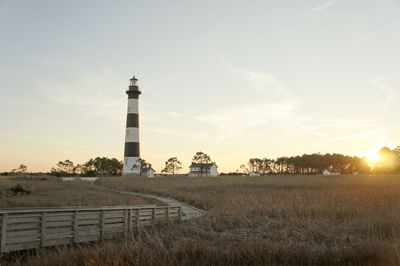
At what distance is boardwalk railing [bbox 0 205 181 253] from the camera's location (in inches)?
544

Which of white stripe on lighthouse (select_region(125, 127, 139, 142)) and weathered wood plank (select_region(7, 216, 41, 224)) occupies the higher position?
white stripe on lighthouse (select_region(125, 127, 139, 142))

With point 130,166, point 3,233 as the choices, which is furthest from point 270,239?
point 130,166

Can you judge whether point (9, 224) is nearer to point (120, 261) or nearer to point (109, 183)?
point (120, 261)

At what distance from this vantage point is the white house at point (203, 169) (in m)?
117

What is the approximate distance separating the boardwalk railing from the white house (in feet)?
313

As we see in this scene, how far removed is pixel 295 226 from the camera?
16953 millimetres

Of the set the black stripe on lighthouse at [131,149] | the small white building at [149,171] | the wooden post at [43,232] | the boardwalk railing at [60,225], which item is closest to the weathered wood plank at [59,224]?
the boardwalk railing at [60,225]

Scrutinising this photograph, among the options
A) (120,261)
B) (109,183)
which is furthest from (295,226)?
(109,183)

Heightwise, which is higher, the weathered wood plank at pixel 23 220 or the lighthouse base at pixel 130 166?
the lighthouse base at pixel 130 166

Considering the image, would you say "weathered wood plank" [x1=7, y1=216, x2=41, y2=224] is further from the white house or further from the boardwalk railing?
the white house

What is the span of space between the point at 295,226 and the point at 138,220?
6.54 meters

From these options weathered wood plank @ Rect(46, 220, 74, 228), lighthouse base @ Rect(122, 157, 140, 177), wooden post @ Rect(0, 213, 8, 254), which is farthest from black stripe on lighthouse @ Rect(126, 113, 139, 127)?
wooden post @ Rect(0, 213, 8, 254)

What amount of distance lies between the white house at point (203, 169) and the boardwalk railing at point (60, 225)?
95.4 m

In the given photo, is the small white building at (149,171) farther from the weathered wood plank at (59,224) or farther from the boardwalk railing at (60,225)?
the weathered wood plank at (59,224)
